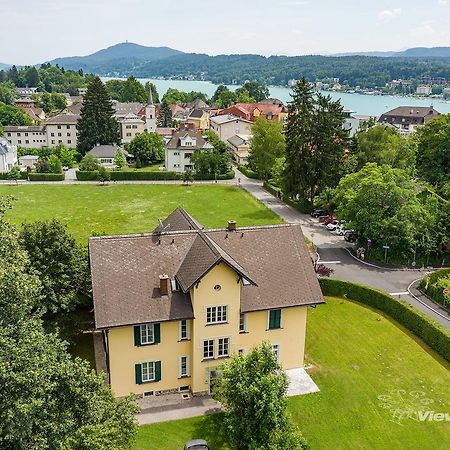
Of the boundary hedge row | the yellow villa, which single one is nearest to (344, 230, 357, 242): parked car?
the boundary hedge row

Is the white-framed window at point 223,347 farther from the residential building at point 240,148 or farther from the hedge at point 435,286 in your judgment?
the residential building at point 240,148

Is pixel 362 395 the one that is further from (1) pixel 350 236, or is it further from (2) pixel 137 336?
(1) pixel 350 236

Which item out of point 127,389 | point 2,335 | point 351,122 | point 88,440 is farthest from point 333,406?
point 351,122

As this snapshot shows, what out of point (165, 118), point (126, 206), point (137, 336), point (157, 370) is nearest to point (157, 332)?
point (137, 336)

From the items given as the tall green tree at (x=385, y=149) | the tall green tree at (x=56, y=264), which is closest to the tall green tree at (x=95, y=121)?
the tall green tree at (x=385, y=149)

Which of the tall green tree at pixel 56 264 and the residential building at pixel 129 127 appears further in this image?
the residential building at pixel 129 127
